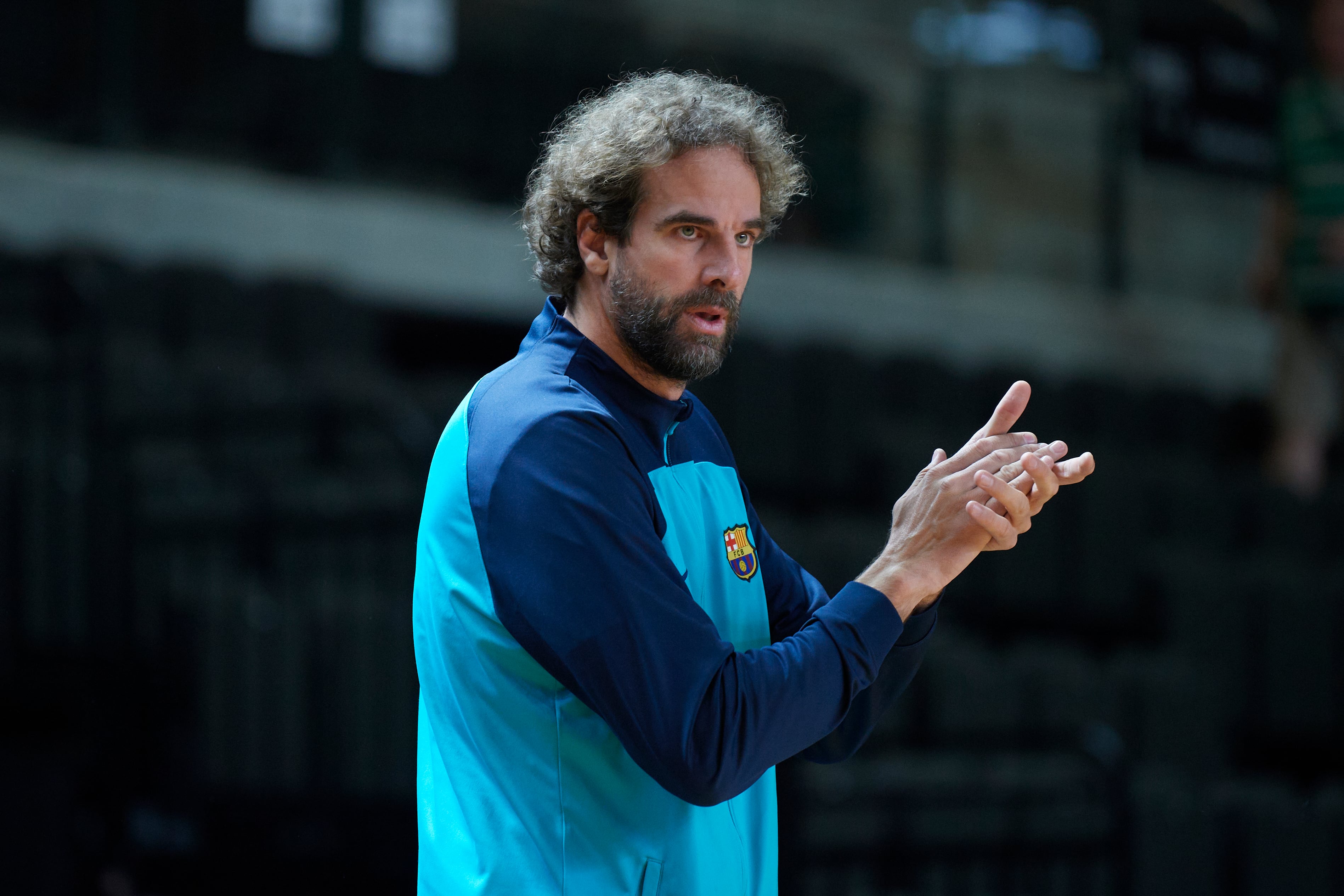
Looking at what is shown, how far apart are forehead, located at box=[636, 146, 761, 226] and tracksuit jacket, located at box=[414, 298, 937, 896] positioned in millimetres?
164

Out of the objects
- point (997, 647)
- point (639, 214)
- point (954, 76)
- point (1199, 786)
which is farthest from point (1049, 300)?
point (639, 214)

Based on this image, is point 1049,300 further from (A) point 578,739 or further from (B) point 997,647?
(A) point 578,739

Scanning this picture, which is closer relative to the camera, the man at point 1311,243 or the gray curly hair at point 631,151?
the gray curly hair at point 631,151

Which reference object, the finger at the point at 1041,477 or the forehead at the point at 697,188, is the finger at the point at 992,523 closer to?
the finger at the point at 1041,477

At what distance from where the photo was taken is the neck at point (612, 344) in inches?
58.5

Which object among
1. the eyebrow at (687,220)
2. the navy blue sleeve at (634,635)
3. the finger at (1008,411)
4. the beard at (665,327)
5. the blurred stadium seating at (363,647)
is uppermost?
the eyebrow at (687,220)

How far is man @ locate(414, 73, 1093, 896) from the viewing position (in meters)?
1.27

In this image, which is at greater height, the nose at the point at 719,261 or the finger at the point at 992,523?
the nose at the point at 719,261

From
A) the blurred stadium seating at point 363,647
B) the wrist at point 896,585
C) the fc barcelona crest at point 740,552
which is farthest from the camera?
the blurred stadium seating at point 363,647

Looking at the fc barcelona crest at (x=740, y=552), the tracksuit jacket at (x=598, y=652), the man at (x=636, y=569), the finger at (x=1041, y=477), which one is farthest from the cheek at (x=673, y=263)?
the finger at (x=1041, y=477)

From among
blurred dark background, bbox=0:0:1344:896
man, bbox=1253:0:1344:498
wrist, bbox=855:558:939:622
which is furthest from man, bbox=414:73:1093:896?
man, bbox=1253:0:1344:498

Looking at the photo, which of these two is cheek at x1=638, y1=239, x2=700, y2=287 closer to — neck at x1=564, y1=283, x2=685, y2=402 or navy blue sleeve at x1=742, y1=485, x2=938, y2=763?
neck at x1=564, y1=283, x2=685, y2=402

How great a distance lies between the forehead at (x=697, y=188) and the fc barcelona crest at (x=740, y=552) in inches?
12.9

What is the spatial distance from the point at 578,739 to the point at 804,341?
196 inches
